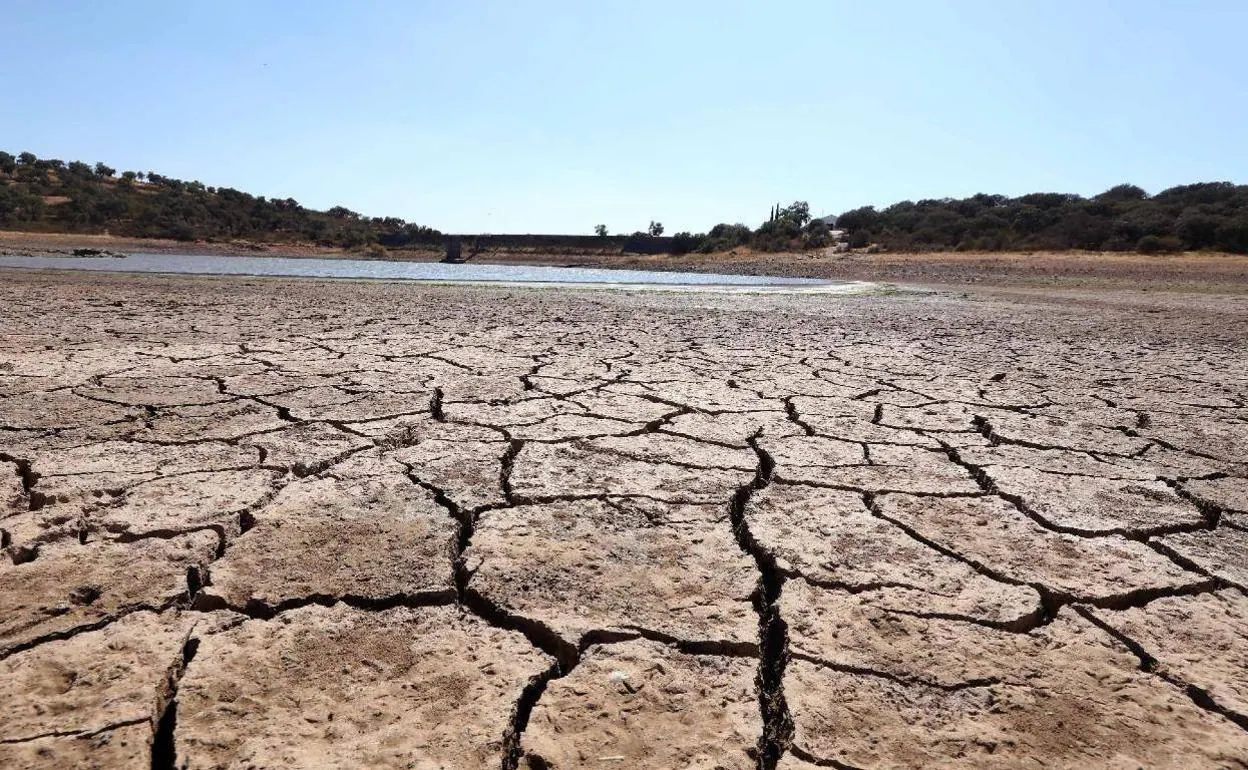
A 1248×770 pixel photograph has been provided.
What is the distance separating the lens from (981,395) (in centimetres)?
314

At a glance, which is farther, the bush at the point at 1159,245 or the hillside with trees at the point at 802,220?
the hillside with trees at the point at 802,220

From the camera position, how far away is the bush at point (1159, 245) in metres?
17.8

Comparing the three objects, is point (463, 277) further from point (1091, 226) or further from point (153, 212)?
point (153, 212)

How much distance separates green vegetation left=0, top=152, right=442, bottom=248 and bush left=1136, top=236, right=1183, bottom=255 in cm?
2534

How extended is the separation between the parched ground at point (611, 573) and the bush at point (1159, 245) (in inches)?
731

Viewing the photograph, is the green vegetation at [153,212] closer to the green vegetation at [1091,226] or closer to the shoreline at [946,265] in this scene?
the shoreline at [946,265]

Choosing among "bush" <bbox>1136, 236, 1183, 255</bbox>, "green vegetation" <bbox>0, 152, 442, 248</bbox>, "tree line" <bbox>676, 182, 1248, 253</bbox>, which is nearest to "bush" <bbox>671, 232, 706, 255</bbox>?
"tree line" <bbox>676, 182, 1248, 253</bbox>

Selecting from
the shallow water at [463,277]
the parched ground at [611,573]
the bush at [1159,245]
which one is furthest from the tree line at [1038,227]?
the parched ground at [611,573]

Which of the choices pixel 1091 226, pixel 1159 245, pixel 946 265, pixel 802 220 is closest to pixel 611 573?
pixel 946 265

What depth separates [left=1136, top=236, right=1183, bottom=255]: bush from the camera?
17828 mm

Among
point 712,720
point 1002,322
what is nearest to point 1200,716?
point 712,720

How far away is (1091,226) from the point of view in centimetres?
2072

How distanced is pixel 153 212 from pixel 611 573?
3777 centimetres

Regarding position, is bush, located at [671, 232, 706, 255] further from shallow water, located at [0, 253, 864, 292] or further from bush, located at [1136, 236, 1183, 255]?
bush, located at [1136, 236, 1183, 255]
